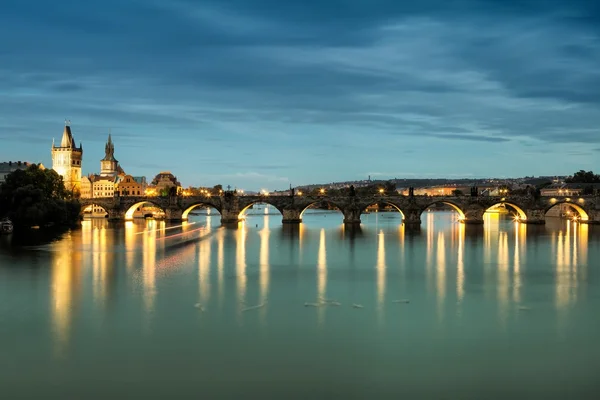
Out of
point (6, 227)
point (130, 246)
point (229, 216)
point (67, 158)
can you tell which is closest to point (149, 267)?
point (130, 246)

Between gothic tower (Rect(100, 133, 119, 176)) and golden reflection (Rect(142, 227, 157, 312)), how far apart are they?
265 ft

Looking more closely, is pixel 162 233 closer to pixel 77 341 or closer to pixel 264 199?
pixel 264 199

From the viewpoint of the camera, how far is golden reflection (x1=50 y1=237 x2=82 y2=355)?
18328mm

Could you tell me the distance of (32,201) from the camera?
168ft

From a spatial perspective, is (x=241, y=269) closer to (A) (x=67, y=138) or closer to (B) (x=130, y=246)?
(B) (x=130, y=246)

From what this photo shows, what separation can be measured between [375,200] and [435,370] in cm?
5040

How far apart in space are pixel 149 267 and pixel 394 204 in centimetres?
3915

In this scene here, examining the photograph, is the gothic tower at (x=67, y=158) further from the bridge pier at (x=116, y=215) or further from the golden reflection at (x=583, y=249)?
the golden reflection at (x=583, y=249)

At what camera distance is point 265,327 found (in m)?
19.2

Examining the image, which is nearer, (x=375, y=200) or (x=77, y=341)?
(x=77, y=341)

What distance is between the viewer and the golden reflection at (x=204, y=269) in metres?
24.1

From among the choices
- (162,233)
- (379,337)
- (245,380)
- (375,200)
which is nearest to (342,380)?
(245,380)

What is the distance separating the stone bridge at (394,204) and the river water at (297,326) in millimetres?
29663

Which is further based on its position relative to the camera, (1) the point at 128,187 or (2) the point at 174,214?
(1) the point at 128,187
